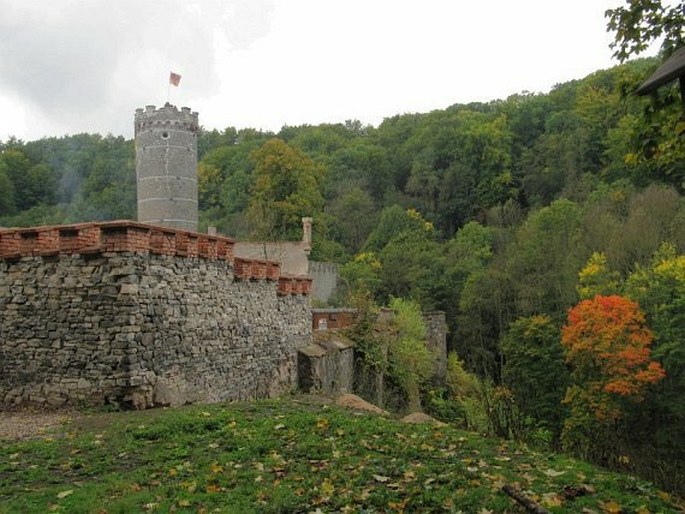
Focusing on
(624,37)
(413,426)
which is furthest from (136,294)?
(624,37)

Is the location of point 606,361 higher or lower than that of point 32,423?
lower

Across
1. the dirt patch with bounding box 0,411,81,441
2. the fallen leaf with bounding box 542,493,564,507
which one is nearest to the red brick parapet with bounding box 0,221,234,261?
the dirt patch with bounding box 0,411,81,441

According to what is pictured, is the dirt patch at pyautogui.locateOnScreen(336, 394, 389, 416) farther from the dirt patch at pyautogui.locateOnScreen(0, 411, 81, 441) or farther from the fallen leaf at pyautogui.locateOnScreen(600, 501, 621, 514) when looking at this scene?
the fallen leaf at pyautogui.locateOnScreen(600, 501, 621, 514)

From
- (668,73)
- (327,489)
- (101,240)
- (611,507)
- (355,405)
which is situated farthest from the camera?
(355,405)

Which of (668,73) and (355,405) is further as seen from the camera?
(355,405)

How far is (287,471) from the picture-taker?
6.52m

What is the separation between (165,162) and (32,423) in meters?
17.0

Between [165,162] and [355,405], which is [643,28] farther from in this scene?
[165,162]

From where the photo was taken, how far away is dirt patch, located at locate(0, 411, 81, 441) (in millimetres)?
8305

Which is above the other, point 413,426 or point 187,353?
point 187,353

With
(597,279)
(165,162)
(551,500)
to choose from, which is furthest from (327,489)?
(597,279)

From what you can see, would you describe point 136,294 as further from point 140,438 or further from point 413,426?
point 413,426

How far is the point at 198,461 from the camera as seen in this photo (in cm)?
Answer: 688

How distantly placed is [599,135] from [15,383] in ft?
165
